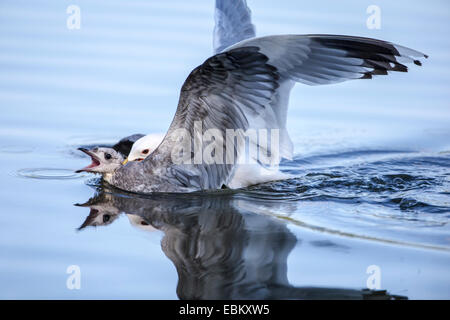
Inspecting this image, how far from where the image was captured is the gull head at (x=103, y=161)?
630cm

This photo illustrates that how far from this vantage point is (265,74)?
530 centimetres

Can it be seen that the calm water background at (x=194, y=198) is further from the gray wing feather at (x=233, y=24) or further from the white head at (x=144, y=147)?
the gray wing feather at (x=233, y=24)

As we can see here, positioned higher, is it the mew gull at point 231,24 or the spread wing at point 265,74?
the mew gull at point 231,24

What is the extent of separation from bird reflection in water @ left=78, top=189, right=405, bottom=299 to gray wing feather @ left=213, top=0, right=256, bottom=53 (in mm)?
1787

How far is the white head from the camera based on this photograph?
6473 mm

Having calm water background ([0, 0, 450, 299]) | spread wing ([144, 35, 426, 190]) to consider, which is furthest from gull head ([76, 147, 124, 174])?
spread wing ([144, 35, 426, 190])

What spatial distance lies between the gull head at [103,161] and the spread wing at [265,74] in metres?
0.80

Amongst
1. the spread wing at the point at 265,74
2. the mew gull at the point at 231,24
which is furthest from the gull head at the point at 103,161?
the mew gull at the point at 231,24

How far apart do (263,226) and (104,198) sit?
1459 mm

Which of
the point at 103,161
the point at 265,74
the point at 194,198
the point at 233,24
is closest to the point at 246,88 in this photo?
the point at 265,74

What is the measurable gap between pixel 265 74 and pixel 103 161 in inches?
71.9

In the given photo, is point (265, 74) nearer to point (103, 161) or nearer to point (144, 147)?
point (144, 147)

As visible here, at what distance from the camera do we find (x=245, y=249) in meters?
4.57

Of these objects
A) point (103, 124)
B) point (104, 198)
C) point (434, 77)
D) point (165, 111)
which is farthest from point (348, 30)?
point (104, 198)
